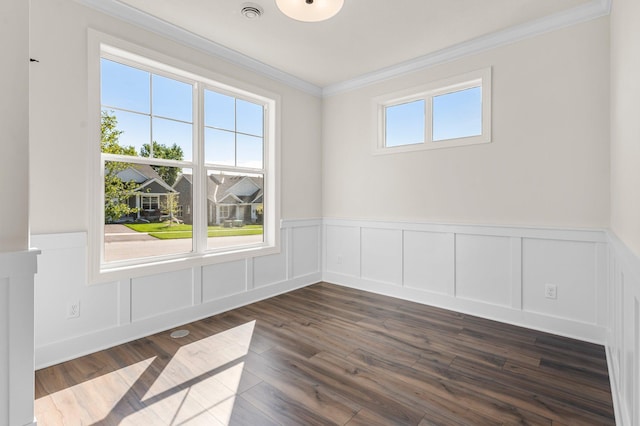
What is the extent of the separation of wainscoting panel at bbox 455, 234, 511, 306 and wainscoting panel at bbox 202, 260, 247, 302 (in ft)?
7.72

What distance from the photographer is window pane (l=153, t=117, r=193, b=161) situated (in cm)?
Answer: 293

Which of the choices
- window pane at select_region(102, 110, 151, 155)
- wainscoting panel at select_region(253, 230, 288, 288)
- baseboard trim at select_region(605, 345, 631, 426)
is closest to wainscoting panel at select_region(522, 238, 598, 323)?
baseboard trim at select_region(605, 345, 631, 426)

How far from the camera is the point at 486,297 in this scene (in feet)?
10.4

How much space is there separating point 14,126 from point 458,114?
11.6ft

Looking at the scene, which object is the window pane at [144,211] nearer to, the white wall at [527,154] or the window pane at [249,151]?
the window pane at [249,151]

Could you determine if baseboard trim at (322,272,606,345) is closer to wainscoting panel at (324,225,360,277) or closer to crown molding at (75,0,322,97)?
wainscoting panel at (324,225,360,277)

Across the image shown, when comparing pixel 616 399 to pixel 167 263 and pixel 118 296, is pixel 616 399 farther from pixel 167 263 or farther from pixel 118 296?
pixel 118 296

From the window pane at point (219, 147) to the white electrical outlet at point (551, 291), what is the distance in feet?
11.0

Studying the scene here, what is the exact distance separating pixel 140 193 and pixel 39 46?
3.99 ft

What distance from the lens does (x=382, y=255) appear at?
3988 mm

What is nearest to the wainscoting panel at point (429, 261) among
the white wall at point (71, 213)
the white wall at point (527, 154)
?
the white wall at point (527, 154)

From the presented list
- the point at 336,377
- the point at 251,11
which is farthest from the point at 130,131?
the point at 336,377

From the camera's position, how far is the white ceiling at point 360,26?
2582 mm

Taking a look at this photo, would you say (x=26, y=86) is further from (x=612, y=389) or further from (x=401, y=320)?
(x=612, y=389)
